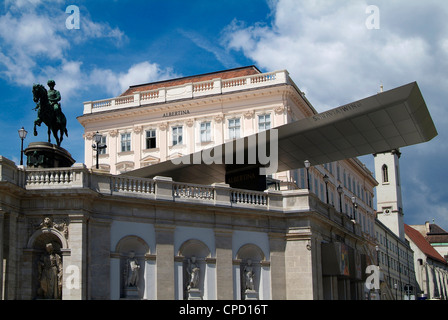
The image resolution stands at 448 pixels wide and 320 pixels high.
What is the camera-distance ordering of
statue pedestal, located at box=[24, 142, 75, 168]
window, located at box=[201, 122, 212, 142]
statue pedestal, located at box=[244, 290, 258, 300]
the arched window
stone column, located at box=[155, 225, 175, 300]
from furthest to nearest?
1. the arched window
2. window, located at box=[201, 122, 212, 142]
3. statue pedestal, located at box=[24, 142, 75, 168]
4. statue pedestal, located at box=[244, 290, 258, 300]
5. stone column, located at box=[155, 225, 175, 300]

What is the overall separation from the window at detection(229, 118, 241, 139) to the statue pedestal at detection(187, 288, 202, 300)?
109ft

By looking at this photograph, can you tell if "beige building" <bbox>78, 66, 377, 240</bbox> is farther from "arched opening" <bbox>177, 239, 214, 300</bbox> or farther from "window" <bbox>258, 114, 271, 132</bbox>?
"arched opening" <bbox>177, 239, 214, 300</bbox>

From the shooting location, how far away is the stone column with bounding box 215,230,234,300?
32.0 meters

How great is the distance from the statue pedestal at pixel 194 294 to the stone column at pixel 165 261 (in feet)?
3.39

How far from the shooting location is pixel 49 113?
112 ft

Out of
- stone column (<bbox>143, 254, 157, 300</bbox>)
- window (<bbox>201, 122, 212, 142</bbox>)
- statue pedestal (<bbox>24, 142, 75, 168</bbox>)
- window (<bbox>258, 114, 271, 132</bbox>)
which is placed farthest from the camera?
window (<bbox>201, 122, 212, 142</bbox>)

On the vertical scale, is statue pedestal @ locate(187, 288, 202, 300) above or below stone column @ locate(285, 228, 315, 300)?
below

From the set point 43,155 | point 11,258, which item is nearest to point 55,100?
point 43,155

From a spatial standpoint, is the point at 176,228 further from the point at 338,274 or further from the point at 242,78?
the point at 242,78

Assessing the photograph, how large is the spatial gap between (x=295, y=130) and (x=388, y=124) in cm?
528

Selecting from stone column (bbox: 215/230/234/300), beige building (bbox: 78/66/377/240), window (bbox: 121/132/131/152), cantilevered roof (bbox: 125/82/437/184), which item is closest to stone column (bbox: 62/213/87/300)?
stone column (bbox: 215/230/234/300)

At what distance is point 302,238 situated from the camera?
112ft

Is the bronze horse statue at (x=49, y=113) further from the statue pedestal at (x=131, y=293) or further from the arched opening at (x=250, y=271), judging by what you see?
the arched opening at (x=250, y=271)
